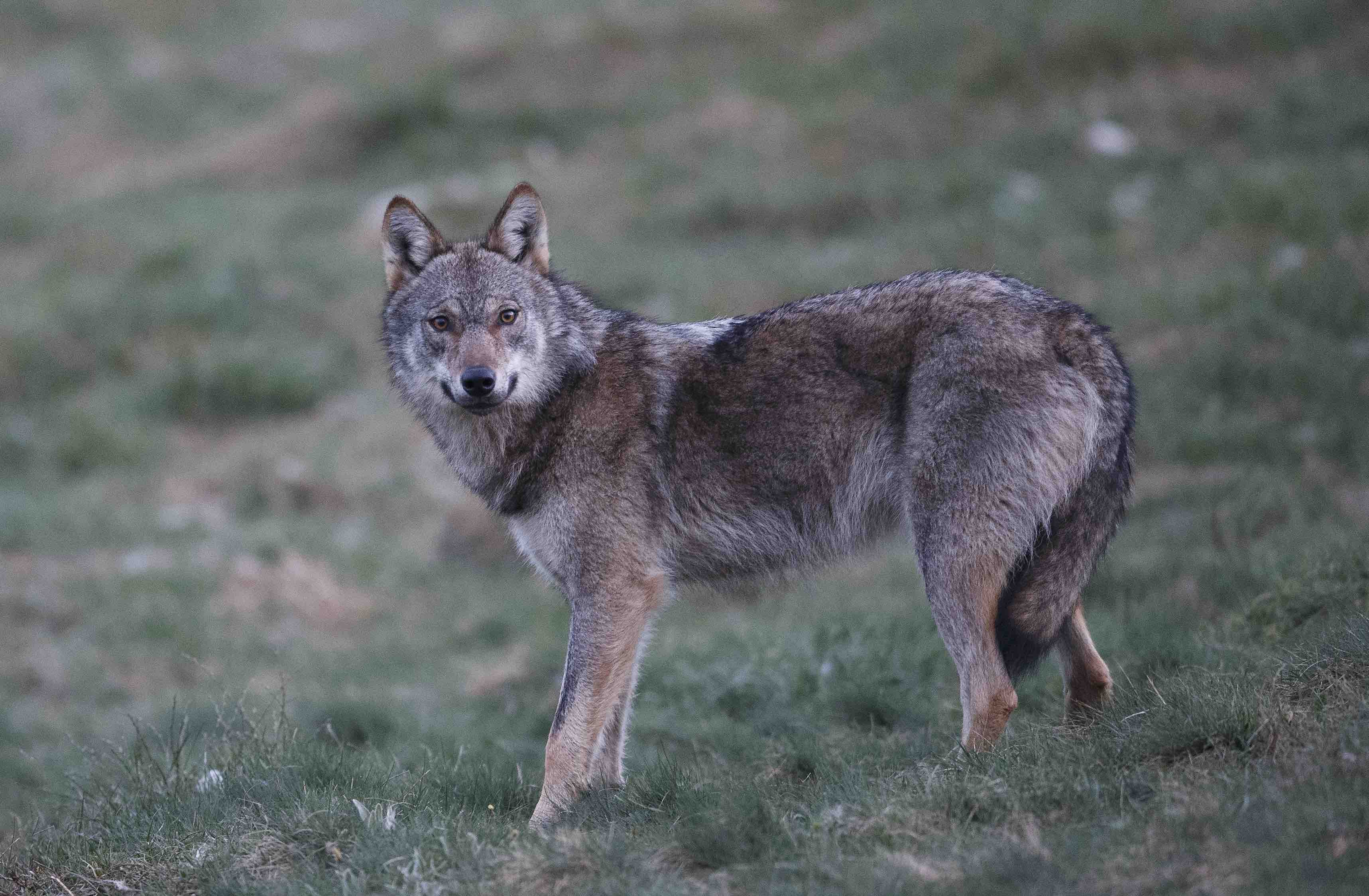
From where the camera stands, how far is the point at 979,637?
4852 millimetres

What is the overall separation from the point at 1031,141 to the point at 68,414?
37.5 ft

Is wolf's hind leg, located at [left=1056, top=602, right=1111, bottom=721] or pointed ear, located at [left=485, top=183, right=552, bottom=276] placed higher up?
pointed ear, located at [left=485, top=183, right=552, bottom=276]

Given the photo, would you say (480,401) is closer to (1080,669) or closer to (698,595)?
(698,595)

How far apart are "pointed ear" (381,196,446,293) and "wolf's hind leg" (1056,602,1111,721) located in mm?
3312

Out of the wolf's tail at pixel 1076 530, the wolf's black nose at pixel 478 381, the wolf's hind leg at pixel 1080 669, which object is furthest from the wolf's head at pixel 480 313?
the wolf's hind leg at pixel 1080 669

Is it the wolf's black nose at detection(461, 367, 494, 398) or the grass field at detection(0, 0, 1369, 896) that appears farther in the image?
the wolf's black nose at detection(461, 367, 494, 398)

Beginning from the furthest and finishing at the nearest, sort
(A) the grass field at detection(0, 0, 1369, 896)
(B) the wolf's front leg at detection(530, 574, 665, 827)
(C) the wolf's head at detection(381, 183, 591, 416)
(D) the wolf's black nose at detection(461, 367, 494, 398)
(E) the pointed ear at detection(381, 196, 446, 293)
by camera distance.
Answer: (E) the pointed ear at detection(381, 196, 446, 293) < (C) the wolf's head at detection(381, 183, 591, 416) < (D) the wolf's black nose at detection(461, 367, 494, 398) < (B) the wolf's front leg at detection(530, 574, 665, 827) < (A) the grass field at detection(0, 0, 1369, 896)

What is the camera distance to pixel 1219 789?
3.87m

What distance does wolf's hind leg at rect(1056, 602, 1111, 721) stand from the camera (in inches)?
205

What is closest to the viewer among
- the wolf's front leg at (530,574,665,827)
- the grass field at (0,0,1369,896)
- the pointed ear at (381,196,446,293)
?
the grass field at (0,0,1369,896)

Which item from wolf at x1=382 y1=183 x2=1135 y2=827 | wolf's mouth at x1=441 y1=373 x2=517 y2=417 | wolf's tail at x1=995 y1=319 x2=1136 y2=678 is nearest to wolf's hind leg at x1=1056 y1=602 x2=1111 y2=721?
wolf at x1=382 y1=183 x2=1135 y2=827

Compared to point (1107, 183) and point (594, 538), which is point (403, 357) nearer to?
point (594, 538)

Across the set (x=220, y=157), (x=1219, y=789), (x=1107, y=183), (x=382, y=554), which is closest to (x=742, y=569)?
(x=1219, y=789)

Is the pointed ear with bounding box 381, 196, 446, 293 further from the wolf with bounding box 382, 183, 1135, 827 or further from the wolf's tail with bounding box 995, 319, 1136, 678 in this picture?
the wolf's tail with bounding box 995, 319, 1136, 678
